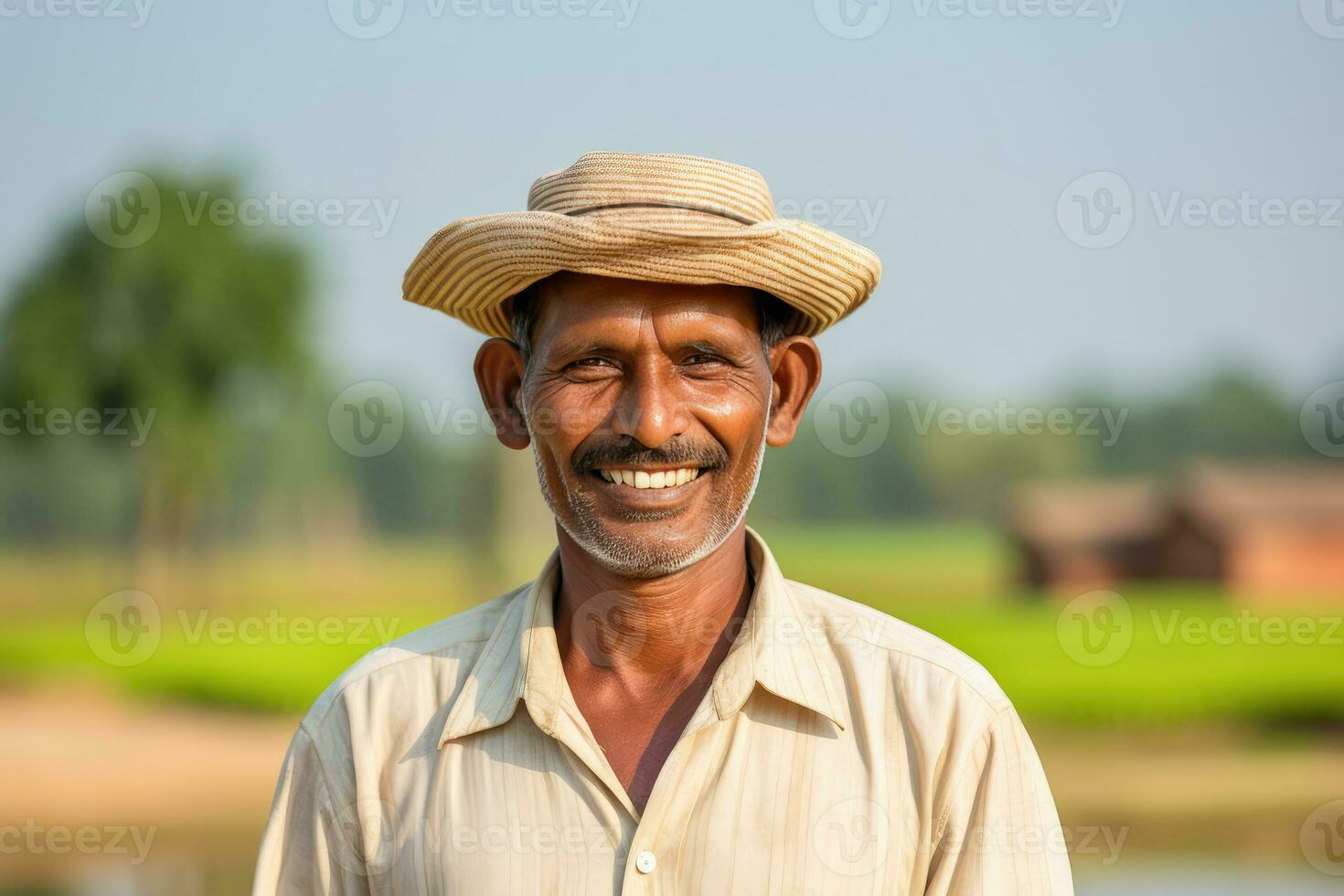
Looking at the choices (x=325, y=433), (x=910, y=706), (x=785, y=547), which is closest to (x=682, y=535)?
(x=910, y=706)

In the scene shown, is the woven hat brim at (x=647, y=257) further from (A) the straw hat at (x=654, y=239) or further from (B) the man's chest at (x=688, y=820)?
(B) the man's chest at (x=688, y=820)

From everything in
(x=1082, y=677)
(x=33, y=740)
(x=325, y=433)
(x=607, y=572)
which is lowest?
(x=33, y=740)

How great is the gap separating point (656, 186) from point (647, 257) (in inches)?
6.0

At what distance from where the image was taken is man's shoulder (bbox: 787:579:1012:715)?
8.31 ft

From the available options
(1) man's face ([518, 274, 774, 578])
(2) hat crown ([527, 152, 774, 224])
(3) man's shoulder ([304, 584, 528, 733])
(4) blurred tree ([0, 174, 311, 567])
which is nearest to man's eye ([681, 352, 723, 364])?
(1) man's face ([518, 274, 774, 578])

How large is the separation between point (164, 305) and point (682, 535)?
28.7 meters

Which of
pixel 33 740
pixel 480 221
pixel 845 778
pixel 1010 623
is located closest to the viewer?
pixel 845 778

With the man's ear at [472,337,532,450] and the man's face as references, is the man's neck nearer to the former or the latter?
the man's face

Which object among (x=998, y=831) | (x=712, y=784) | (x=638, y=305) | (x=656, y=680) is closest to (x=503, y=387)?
(x=638, y=305)

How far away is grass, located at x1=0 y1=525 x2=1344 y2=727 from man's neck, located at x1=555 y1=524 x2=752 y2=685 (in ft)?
20.6

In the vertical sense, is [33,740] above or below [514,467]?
below

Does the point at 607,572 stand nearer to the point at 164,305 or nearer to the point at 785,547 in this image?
the point at 164,305

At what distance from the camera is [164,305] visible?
29.1m

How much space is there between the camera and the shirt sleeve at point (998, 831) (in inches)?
96.0
